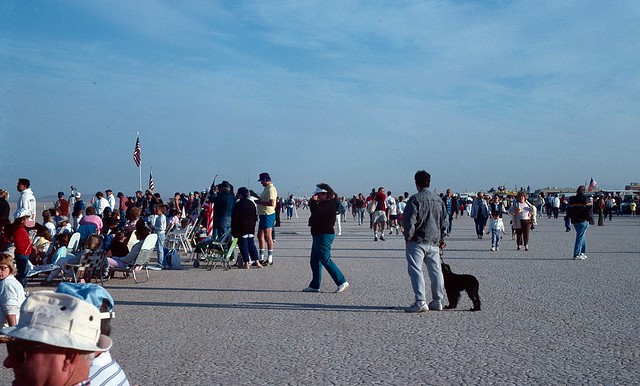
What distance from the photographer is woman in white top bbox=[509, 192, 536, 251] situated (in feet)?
59.8

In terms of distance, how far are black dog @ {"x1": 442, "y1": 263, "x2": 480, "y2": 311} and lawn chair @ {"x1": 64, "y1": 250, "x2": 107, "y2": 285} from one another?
19.7 ft

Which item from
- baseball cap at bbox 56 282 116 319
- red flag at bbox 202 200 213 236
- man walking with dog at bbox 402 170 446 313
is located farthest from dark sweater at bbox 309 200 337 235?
red flag at bbox 202 200 213 236

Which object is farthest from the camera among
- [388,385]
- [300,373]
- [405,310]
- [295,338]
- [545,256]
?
[545,256]

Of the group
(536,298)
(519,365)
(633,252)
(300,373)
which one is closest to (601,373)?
(519,365)

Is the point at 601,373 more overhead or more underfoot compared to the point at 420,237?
more underfoot

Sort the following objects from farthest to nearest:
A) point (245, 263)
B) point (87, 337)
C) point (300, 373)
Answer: point (245, 263), point (300, 373), point (87, 337)

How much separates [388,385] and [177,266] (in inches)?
406

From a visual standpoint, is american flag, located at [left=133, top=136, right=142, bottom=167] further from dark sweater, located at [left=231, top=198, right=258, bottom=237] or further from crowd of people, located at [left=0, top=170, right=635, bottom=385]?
dark sweater, located at [left=231, top=198, right=258, bottom=237]

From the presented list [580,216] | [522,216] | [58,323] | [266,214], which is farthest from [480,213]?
[58,323]

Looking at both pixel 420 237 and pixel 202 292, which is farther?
pixel 202 292

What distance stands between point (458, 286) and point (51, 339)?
7208 mm

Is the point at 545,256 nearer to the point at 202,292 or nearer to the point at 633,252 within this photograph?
the point at 633,252

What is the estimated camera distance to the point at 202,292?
10891 mm

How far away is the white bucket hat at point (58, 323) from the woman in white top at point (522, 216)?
17.0 meters
